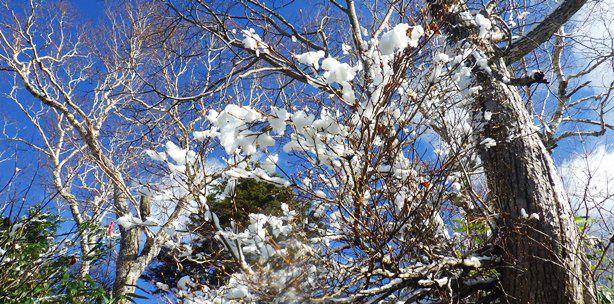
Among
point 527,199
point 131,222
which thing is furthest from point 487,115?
point 131,222

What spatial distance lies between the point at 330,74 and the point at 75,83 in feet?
36.3

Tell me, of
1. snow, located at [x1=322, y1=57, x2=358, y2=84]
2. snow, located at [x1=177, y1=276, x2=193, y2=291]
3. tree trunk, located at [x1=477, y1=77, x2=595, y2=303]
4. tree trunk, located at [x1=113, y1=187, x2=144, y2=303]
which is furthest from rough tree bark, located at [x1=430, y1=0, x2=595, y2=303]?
tree trunk, located at [x1=113, y1=187, x2=144, y2=303]

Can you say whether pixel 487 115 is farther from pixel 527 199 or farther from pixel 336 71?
pixel 336 71

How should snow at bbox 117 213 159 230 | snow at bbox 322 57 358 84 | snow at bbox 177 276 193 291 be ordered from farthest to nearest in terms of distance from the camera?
1. snow at bbox 177 276 193 291
2. snow at bbox 117 213 159 230
3. snow at bbox 322 57 358 84

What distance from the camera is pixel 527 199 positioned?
2.76 meters

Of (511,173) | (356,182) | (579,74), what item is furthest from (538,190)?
(579,74)

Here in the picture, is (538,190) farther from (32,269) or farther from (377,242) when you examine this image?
(32,269)

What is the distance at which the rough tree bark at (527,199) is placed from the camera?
2.54 m

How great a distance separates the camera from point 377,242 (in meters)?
2.06

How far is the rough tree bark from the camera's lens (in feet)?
8.34

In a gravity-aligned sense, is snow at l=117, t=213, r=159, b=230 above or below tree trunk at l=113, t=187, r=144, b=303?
below

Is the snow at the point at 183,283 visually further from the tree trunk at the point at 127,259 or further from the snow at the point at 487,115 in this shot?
the tree trunk at the point at 127,259

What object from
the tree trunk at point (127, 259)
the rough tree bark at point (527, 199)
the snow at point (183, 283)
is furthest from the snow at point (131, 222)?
the tree trunk at point (127, 259)

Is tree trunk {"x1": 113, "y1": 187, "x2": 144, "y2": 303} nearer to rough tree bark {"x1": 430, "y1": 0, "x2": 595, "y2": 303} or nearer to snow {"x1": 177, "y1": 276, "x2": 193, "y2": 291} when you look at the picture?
snow {"x1": 177, "y1": 276, "x2": 193, "y2": 291}
